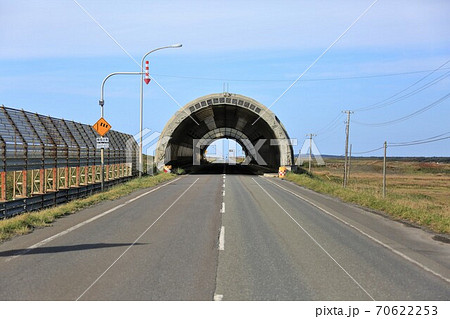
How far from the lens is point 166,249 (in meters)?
8.77

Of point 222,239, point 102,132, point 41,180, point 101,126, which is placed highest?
point 101,126

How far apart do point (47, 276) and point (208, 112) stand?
44061 millimetres

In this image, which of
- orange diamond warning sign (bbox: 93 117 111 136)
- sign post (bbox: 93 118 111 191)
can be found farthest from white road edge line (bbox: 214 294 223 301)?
orange diamond warning sign (bbox: 93 117 111 136)

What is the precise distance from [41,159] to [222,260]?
11.0 metres

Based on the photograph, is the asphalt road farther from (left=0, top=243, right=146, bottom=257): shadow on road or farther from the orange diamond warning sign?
the orange diamond warning sign

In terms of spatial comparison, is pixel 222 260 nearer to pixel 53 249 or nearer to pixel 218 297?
pixel 218 297

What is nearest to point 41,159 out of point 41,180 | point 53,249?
point 41,180

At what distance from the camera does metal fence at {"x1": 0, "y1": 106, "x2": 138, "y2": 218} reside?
13.7 metres

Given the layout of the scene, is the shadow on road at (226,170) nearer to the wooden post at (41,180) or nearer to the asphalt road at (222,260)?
the wooden post at (41,180)

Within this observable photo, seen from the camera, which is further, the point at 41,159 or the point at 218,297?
the point at 41,159

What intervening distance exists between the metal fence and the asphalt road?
7.96ft

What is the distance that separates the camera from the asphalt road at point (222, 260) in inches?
234

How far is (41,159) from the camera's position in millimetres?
16156
